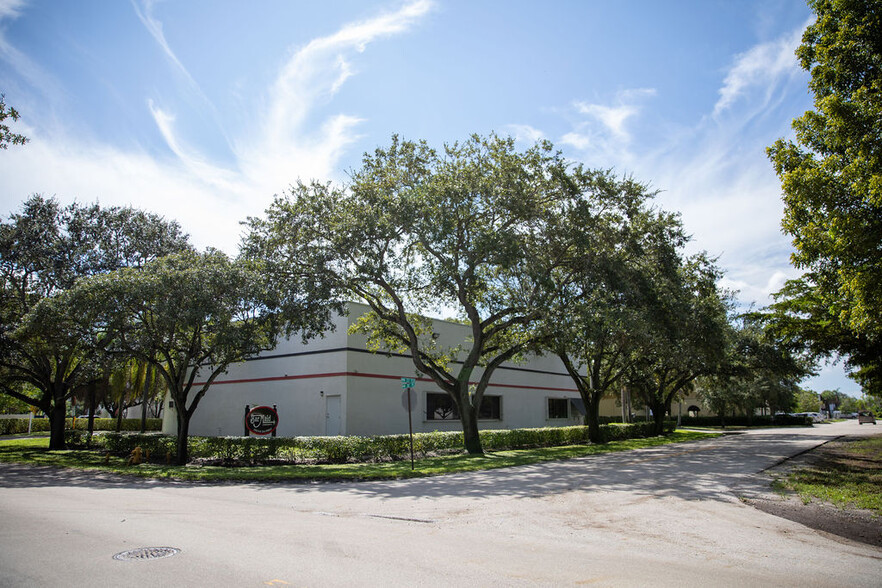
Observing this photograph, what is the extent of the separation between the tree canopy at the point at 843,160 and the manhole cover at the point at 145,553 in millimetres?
11956

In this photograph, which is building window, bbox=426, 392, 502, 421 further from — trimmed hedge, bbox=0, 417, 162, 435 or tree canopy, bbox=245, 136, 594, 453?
trimmed hedge, bbox=0, 417, 162, 435

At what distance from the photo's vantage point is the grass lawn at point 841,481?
10.4 metres

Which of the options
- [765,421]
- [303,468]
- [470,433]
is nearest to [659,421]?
[470,433]

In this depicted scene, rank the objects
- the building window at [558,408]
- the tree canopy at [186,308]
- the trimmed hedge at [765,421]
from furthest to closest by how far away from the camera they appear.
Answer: the trimmed hedge at [765,421]
the building window at [558,408]
the tree canopy at [186,308]

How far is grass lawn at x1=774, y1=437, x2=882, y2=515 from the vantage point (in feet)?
34.2

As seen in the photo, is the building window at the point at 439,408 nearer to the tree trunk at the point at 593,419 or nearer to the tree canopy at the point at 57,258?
the tree trunk at the point at 593,419

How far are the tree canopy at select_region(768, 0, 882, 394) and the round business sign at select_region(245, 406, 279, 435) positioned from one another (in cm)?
1720

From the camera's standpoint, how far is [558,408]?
137 ft

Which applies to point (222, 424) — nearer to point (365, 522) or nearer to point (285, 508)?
point (285, 508)

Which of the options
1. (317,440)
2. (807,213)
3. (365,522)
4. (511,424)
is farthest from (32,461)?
(807,213)

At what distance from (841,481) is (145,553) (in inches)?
580

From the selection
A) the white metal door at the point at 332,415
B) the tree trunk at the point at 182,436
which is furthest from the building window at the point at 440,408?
the tree trunk at the point at 182,436

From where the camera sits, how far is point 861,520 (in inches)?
338

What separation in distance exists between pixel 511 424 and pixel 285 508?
2695cm
